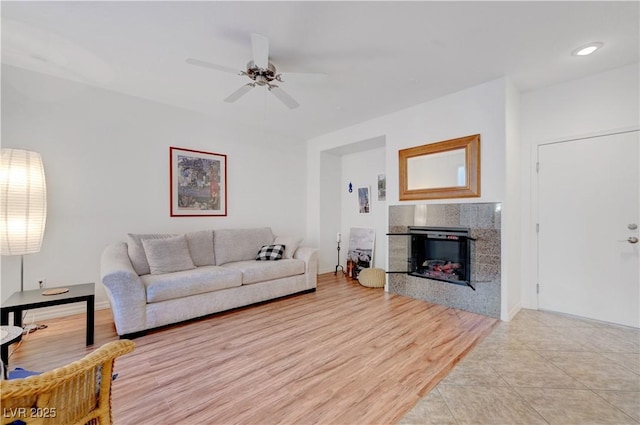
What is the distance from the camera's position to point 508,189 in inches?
122

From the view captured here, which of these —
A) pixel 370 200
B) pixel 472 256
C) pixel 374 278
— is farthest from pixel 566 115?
pixel 374 278

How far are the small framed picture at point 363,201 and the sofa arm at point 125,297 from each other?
3.79 m

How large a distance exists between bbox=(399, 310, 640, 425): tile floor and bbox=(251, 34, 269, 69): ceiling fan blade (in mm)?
2786

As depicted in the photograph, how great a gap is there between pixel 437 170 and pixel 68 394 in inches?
151

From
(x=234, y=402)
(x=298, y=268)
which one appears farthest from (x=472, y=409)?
(x=298, y=268)

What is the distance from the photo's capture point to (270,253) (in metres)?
4.09

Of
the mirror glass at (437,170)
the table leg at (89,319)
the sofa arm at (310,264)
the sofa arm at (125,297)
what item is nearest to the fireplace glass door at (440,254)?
the mirror glass at (437,170)

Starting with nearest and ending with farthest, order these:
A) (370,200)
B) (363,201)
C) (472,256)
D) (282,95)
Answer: (282,95) < (472,256) < (370,200) < (363,201)

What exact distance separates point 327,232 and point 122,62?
398 centimetres

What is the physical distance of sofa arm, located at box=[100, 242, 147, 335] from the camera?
99.7 inches

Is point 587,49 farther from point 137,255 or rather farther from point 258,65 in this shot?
point 137,255

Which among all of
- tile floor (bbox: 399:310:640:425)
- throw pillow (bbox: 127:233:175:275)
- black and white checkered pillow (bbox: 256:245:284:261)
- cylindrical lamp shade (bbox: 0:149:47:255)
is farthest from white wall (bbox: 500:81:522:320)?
cylindrical lamp shade (bbox: 0:149:47:255)

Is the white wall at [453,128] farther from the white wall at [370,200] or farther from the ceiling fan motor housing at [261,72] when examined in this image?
the ceiling fan motor housing at [261,72]

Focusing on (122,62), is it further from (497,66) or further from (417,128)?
(497,66)
